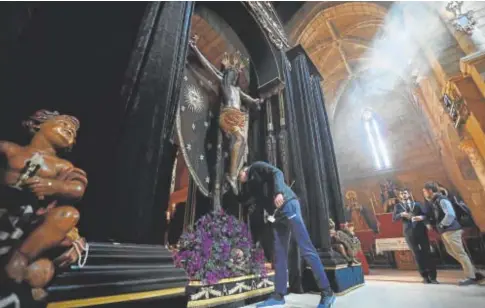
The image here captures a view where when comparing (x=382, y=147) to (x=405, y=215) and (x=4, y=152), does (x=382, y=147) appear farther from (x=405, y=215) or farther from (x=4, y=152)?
(x=4, y=152)

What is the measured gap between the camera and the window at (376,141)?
11.5 metres

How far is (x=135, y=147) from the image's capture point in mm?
1480

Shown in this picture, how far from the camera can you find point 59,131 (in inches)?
43.6

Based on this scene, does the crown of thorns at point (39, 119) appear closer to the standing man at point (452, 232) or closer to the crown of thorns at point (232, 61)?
the crown of thorns at point (232, 61)

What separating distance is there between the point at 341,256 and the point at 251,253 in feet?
4.95

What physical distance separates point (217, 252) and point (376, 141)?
12.7 meters

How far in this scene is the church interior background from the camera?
1263mm

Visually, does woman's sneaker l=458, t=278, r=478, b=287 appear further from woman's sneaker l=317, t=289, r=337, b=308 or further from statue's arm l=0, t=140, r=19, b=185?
statue's arm l=0, t=140, r=19, b=185

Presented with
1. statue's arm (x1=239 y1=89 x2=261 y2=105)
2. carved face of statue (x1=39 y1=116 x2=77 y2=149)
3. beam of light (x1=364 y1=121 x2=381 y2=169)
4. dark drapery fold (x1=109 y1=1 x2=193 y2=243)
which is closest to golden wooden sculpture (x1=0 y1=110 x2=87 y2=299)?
carved face of statue (x1=39 y1=116 x2=77 y2=149)

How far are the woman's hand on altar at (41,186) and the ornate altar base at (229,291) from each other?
1.35 m

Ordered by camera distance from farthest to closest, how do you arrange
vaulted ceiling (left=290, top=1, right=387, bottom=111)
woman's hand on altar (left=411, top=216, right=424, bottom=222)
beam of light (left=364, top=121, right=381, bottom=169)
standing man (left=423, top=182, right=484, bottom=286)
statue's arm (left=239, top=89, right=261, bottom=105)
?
beam of light (left=364, top=121, right=381, bottom=169) < vaulted ceiling (left=290, top=1, right=387, bottom=111) < statue's arm (left=239, top=89, right=261, bottom=105) < woman's hand on altar (left=411, top=216, right=424, bottom=222) < standing man (left=423, top=182, right=484, bottom=286)

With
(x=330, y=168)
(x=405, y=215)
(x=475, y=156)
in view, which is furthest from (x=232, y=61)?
(x=475, y=156)

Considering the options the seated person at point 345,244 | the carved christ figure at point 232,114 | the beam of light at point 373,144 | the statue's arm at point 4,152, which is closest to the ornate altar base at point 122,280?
the statue's arm at point 4,152

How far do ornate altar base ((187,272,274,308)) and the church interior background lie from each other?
0.6 inches
